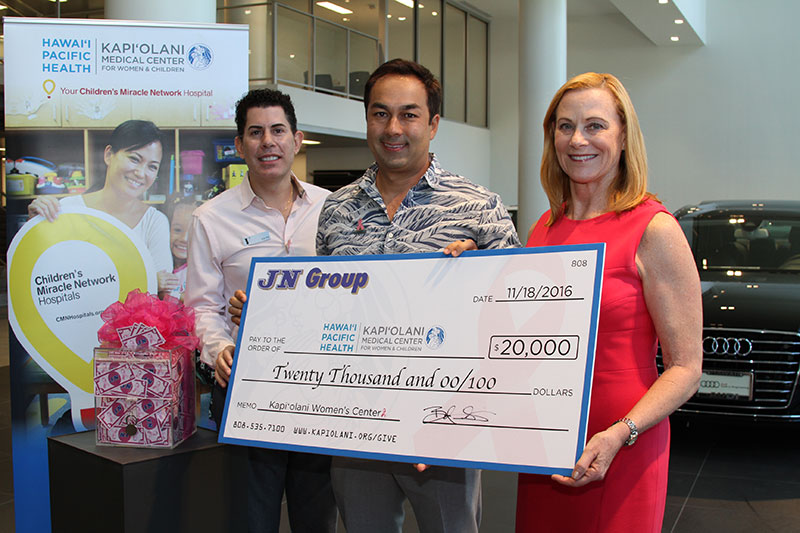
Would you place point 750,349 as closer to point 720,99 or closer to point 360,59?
point 360,59

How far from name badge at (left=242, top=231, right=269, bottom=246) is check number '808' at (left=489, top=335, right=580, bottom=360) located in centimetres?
112

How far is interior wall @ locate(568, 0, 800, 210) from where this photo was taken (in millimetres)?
14148

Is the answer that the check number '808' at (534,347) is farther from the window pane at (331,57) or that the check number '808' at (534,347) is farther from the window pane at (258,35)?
the window pane at (331,57)

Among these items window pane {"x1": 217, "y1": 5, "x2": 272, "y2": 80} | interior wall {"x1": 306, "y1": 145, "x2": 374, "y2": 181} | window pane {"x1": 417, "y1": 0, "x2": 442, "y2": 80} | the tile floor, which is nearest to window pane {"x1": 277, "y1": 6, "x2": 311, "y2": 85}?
window pane {"x1": 217, "y1": 5, "x2": 272, "y2": 80}

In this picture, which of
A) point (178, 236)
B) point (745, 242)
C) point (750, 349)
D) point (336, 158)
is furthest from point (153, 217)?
point (336, 158)

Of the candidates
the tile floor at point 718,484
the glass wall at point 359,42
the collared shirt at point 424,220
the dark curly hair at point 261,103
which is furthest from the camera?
the glass wall at point 359,42

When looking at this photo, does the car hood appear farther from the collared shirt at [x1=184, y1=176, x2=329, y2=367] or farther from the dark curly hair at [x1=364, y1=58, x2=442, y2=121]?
the dark curly hair at [x1=364, y1=58, x2=442, y2=121]

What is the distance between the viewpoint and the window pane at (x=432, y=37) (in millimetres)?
15586

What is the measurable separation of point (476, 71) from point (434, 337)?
52.3 ft

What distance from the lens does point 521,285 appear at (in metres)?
1.77

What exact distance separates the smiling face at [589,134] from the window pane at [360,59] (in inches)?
409

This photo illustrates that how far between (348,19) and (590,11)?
205 inches

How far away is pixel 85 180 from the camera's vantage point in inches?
127

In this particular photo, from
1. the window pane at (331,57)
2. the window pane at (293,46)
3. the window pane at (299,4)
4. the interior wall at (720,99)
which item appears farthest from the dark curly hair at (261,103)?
the interior wall at (720,99)
